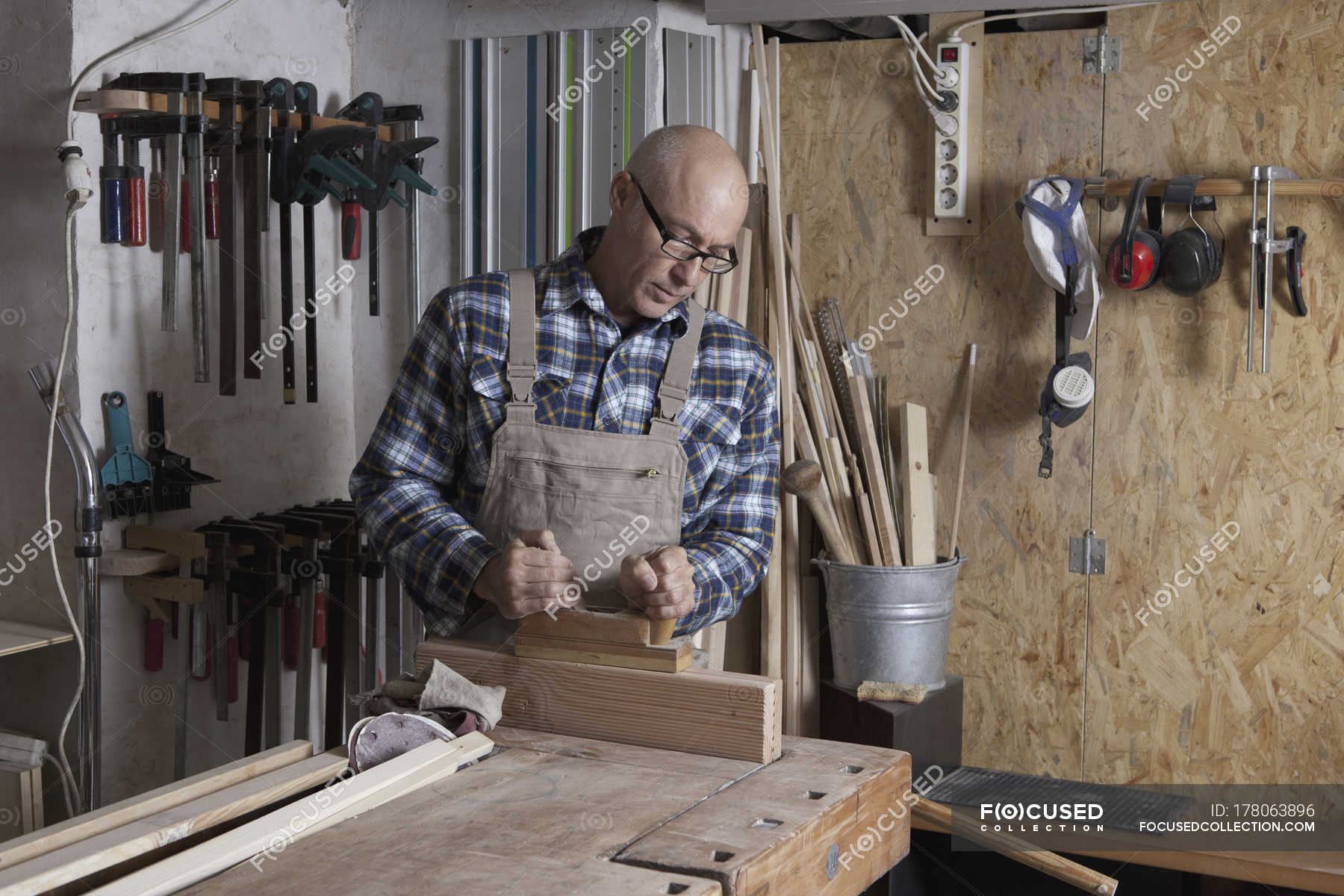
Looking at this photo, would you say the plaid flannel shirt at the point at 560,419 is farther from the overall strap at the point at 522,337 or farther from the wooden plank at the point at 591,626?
the wooden plank at the point at 591,626

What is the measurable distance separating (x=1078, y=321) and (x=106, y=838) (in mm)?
2592

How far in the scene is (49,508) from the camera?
113 inches

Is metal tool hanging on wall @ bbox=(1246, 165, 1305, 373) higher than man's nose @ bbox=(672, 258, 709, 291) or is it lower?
higher

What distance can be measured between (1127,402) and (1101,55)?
91 cm

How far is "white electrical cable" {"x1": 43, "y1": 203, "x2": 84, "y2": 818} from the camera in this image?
272 centimetres

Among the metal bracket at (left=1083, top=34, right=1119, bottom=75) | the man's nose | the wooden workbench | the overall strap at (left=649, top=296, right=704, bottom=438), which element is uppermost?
the metal bracket at (left=1083, top=34, right=1119, bottom=75)

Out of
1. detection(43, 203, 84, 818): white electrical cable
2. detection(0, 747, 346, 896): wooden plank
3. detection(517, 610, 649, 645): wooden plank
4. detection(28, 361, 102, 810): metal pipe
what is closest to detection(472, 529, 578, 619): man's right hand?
detection(517, 610, 649, 645): wooden plank

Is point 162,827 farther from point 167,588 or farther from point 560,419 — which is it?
point 167,588

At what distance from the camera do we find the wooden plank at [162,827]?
1098mm

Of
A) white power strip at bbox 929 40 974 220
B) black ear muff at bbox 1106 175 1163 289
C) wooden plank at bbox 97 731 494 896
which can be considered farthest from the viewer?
white power strip at bbox 929 40 974 220

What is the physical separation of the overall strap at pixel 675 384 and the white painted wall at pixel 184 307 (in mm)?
1245

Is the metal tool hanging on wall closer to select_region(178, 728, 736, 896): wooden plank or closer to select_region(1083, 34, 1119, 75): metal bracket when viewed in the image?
select_region(1083, 34, 1119, 75): metal bracket

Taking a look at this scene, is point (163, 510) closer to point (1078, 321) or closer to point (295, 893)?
point (295, 893)

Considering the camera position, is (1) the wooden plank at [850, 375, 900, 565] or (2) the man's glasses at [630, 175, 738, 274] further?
(1) the wooden plank at [850, 375, 900, 565]
